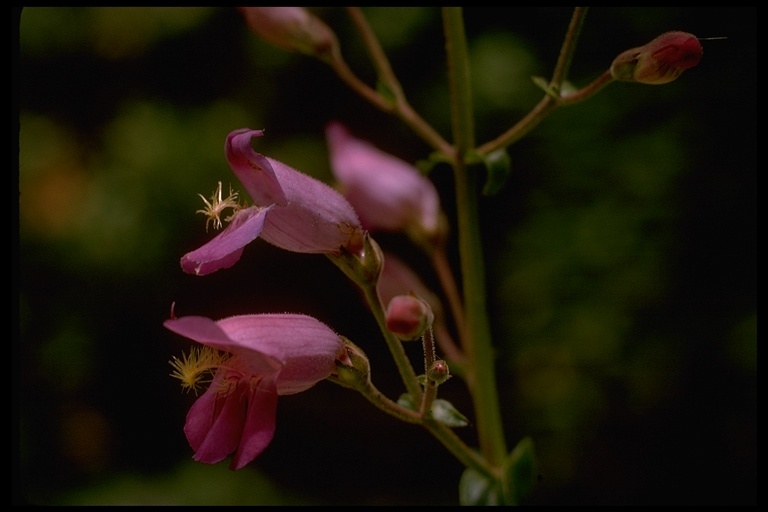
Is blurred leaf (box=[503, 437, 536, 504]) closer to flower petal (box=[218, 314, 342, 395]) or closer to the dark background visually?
flower petal (box=[218, 314, 342, 395])

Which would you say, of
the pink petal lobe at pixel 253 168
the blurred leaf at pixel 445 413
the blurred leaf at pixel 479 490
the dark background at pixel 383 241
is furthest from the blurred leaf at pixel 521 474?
the dark background at pixel 383 241

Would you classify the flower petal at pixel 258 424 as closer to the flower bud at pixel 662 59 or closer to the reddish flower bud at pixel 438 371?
the reddish flower bud at pixel 438 371

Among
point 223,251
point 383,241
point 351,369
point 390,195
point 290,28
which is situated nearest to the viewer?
point 223,251

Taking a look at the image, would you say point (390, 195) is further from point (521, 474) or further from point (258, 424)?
point (258, 424)

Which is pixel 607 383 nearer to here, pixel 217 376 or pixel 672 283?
pixel 672 283

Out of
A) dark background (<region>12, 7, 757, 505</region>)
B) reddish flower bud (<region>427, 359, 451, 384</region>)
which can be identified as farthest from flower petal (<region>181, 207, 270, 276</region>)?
dark background (<region>12, 7, 757, 505</region>)

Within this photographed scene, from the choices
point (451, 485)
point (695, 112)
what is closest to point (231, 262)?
point (695, 112)

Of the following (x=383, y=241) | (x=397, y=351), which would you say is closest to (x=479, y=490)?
(x=397, y=351)

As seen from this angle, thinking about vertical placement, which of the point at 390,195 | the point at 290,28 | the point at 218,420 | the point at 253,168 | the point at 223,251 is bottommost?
the point at 218,420
